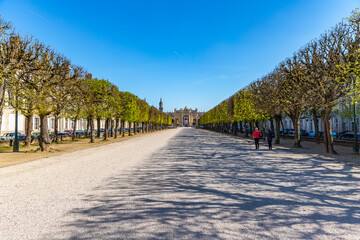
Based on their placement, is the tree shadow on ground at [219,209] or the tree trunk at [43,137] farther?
the tree trunk at [43,137]

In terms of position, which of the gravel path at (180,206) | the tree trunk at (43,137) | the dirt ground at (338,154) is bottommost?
the dirt ground at (338,154)

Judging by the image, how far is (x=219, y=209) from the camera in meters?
4.54

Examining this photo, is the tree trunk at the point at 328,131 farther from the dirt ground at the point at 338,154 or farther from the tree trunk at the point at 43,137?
the tree trunk at the point at 43,137

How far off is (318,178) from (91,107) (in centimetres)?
2412

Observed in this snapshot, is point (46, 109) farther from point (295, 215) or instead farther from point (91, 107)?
point (295, 215)

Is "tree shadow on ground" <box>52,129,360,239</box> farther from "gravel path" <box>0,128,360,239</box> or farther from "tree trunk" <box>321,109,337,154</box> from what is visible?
"tree trunk" <box>321,109,337,154</box>

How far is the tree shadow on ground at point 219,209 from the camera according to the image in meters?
3.55

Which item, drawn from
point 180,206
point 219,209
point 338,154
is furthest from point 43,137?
point 338,154

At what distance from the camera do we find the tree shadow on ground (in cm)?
355

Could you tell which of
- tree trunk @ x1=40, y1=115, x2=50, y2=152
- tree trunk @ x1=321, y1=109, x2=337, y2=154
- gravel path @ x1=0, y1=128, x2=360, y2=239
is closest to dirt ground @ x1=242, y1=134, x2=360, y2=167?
tree trunk @ x1=321, y1=109, x2=337, y2=154

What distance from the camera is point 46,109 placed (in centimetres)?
1538

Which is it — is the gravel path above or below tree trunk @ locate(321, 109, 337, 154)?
below

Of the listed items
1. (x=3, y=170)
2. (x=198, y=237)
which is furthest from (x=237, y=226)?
(x=3, y=170)

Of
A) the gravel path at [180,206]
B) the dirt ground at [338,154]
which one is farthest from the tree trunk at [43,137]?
the dirt ground at [338,154]
